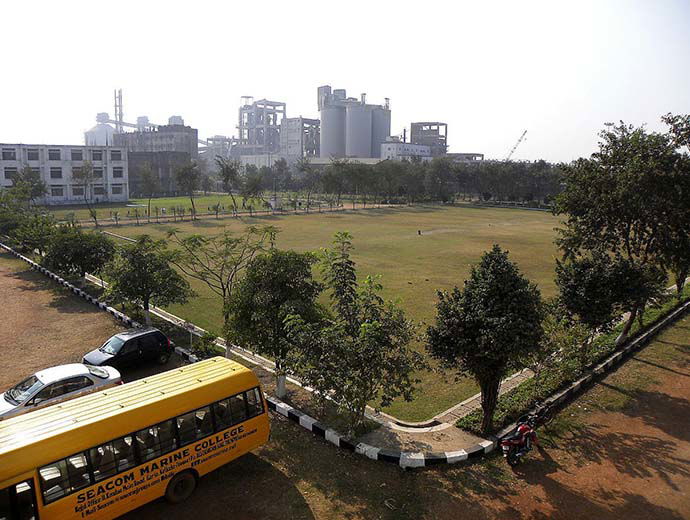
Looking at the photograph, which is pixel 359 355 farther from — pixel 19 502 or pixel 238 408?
pixel 19 502

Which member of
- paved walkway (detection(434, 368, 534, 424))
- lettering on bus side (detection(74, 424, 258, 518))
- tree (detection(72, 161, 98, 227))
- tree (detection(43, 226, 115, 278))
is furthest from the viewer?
tree (detection(72, 161, 98, 227))

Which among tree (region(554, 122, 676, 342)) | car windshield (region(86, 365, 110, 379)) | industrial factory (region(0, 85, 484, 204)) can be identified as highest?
industrial factory (region(0, 85, 484, 204))

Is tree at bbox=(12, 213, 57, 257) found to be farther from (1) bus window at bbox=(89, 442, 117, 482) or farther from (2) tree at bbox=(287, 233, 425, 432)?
(1) bus window at bbox=(89, 442, 117, 482)

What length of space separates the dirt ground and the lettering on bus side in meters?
7.95

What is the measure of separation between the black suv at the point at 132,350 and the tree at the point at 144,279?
241 centimetres

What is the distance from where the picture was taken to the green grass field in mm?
14859

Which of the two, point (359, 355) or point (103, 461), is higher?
point (359, 355)

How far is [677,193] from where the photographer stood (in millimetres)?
16625

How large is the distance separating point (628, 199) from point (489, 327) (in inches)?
378

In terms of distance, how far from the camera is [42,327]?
18578 millimetres

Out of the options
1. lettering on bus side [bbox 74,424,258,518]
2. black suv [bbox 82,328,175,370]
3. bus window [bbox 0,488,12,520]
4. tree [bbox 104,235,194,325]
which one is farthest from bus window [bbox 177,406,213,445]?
tree [bbox 104,235,194,325]

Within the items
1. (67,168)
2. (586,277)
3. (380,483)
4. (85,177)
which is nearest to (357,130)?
(67,168)

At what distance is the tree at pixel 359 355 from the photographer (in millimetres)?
10062

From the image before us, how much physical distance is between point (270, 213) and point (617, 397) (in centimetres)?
5681
